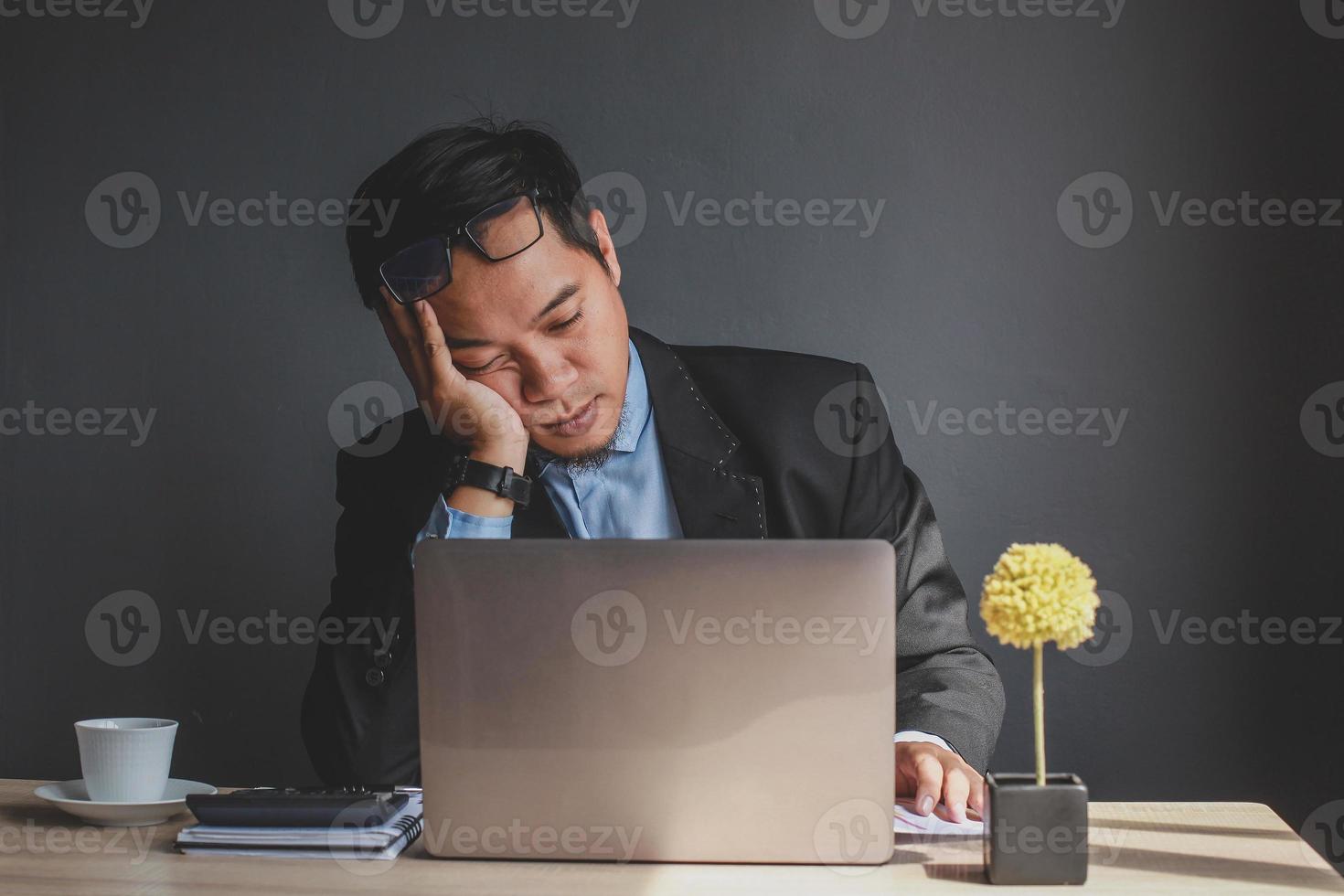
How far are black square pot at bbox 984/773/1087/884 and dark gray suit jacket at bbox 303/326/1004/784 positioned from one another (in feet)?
2.42

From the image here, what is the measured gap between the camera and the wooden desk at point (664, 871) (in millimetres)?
1083

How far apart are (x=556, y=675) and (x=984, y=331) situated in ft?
5.03

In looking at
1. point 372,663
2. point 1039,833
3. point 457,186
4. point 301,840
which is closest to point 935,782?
point 1039,833

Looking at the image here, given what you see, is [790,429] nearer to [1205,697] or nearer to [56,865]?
[1205,697]

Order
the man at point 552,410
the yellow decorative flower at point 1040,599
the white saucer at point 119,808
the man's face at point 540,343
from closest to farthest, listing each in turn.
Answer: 1. the yellow decorative flower at point 1040,599
2. the white saucer at point 119,808
3. the man at point 552,410
4. the man's face at point 540,343

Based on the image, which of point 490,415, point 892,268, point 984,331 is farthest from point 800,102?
point 490,415

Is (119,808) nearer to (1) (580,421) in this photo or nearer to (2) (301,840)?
(2) (301,840)

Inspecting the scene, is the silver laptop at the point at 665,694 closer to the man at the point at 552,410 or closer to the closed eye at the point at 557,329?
the man at the point at 552,410

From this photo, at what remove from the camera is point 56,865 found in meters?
1.19

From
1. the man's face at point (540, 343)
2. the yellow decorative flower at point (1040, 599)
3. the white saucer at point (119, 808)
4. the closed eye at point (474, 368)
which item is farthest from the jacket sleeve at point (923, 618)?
the white saucer at point (119, 808)

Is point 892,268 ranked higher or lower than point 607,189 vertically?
lower

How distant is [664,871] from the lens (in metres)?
1.12

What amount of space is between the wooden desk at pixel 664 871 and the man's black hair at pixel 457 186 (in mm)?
1363

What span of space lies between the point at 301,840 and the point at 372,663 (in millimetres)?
762
